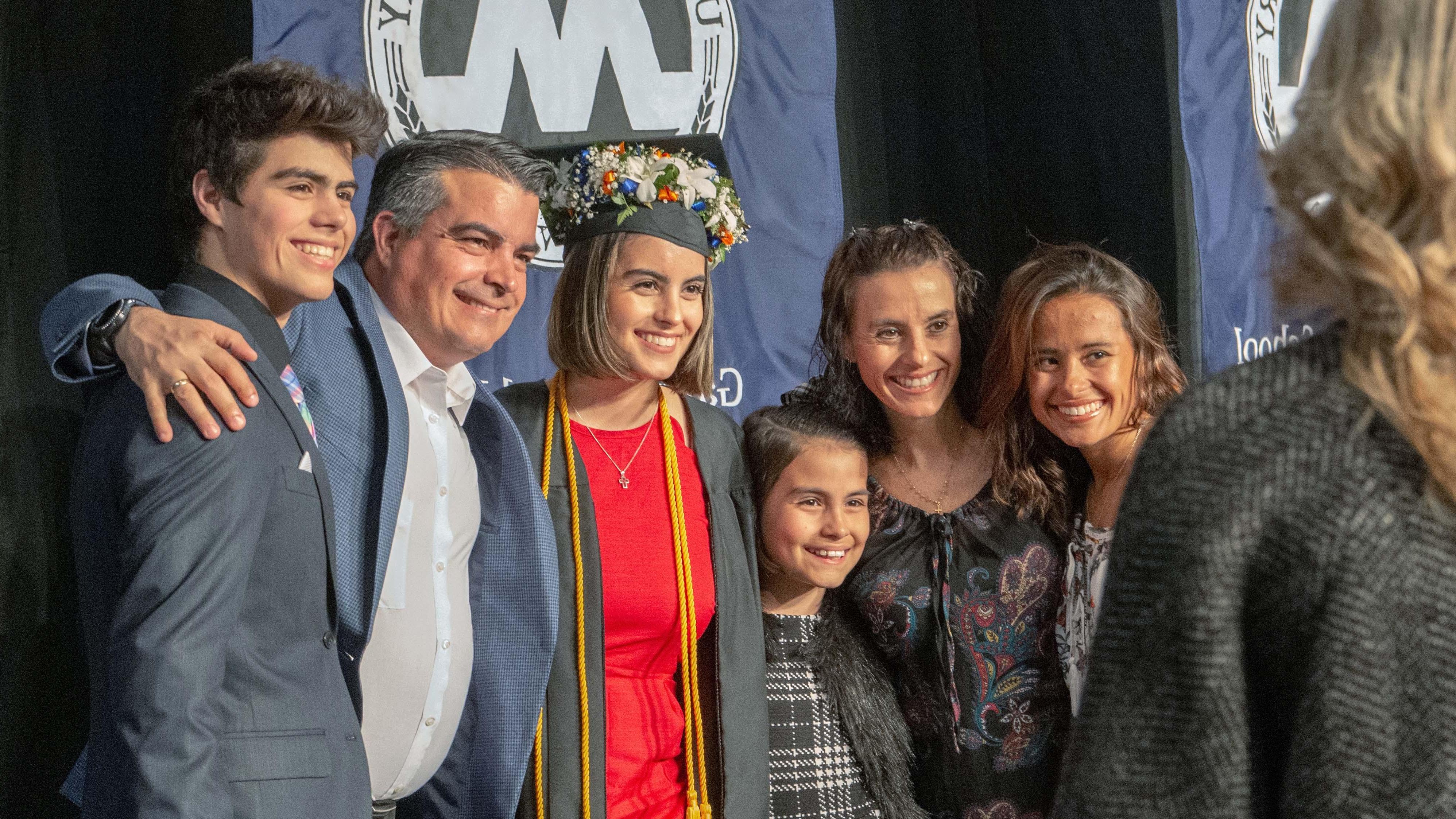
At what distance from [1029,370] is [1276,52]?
273cm

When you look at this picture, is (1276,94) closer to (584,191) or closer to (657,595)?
(584,191)

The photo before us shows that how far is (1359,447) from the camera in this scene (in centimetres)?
80

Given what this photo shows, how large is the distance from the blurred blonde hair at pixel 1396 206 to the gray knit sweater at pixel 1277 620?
30 mm

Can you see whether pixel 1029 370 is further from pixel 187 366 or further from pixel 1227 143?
pixel 1227 143

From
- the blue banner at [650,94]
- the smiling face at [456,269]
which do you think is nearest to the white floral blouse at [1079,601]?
the smiling face at [456,269]

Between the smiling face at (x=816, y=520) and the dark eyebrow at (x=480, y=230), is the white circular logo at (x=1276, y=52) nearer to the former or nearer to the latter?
the smiling face at (x=816, y=520)

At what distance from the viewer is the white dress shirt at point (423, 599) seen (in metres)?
2.19

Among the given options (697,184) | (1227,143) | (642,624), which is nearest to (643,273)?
(697,184)

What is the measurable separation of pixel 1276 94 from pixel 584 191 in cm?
314

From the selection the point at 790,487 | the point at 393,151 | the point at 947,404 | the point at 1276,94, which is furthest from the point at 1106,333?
the point at 1276,94

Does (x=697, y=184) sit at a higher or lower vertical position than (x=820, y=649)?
higher

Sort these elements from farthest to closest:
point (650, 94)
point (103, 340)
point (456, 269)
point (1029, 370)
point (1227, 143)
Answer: point (1227, 143), point (650, 94), point (1029, 370), point (456, 269), point (103, 340)

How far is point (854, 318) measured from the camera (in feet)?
9.45

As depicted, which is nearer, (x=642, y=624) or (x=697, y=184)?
(x=642, y=624)
